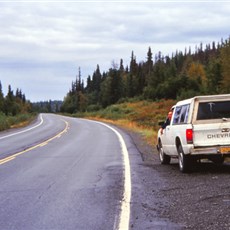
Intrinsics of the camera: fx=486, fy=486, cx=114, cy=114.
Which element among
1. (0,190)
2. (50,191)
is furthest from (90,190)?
(0,190)

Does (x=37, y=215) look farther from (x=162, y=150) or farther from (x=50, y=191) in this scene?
(x=162, y=150)

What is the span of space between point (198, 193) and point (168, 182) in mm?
1669

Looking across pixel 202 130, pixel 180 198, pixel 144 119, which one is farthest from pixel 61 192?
pixel 144 119

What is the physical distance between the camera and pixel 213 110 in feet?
39.0

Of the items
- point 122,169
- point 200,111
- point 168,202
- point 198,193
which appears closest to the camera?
point 168,202

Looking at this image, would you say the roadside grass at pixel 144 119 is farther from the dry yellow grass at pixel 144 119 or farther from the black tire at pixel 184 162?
the black tire at pixel 184 162

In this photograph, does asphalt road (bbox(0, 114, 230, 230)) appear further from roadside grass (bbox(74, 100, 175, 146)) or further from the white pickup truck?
roadside grass (bbox(74, 100, 175, 146))

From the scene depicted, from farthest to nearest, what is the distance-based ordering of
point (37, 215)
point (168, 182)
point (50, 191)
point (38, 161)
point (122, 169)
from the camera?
point (38, 161)
point (122, 169)
point (168, 182)
point (50, 191)
point (37, 215)

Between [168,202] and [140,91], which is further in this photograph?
[140,91]

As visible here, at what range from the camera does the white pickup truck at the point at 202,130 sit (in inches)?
453

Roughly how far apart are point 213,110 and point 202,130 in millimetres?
705

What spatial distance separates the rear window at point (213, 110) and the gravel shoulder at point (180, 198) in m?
1.38

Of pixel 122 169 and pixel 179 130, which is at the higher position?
pixel 179 130

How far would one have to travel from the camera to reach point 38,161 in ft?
52.3
